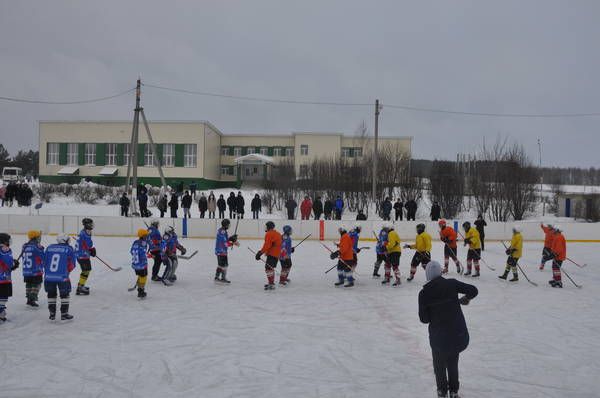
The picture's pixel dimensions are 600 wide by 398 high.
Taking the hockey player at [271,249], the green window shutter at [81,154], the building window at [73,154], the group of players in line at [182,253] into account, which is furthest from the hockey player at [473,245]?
the building window at [73,154]

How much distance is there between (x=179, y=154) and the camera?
152 feet

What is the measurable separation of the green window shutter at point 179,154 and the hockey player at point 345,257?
127 ft

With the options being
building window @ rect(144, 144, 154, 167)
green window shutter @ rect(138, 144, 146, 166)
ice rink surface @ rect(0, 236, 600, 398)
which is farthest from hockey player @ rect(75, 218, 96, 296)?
green window shutter @ rect(138, 144, 146, 166)

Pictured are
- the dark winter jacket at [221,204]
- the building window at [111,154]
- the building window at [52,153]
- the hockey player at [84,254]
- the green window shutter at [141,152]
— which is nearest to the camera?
the hockey player at [84,254]

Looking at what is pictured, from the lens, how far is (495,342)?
6.32m

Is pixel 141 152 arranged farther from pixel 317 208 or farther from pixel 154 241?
pixel 154 241

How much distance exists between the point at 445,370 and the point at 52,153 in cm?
5143

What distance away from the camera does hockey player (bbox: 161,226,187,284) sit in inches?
390

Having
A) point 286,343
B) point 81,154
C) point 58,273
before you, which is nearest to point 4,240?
point 58,273

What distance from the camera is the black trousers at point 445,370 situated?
4.14 m

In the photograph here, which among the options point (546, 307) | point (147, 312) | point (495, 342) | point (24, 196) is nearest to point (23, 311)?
point (147, 312)

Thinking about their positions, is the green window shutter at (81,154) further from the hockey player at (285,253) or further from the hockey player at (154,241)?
Result: the hockey player at (285,253)

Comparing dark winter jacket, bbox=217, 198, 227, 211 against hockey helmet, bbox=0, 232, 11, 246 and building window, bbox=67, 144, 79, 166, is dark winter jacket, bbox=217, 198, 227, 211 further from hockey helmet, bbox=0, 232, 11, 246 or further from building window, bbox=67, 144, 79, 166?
building window, bbox=67, 144, 79, 166

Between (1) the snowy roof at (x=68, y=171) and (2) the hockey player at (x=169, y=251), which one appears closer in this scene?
(2) the hockey player at (x=169, y=251)
